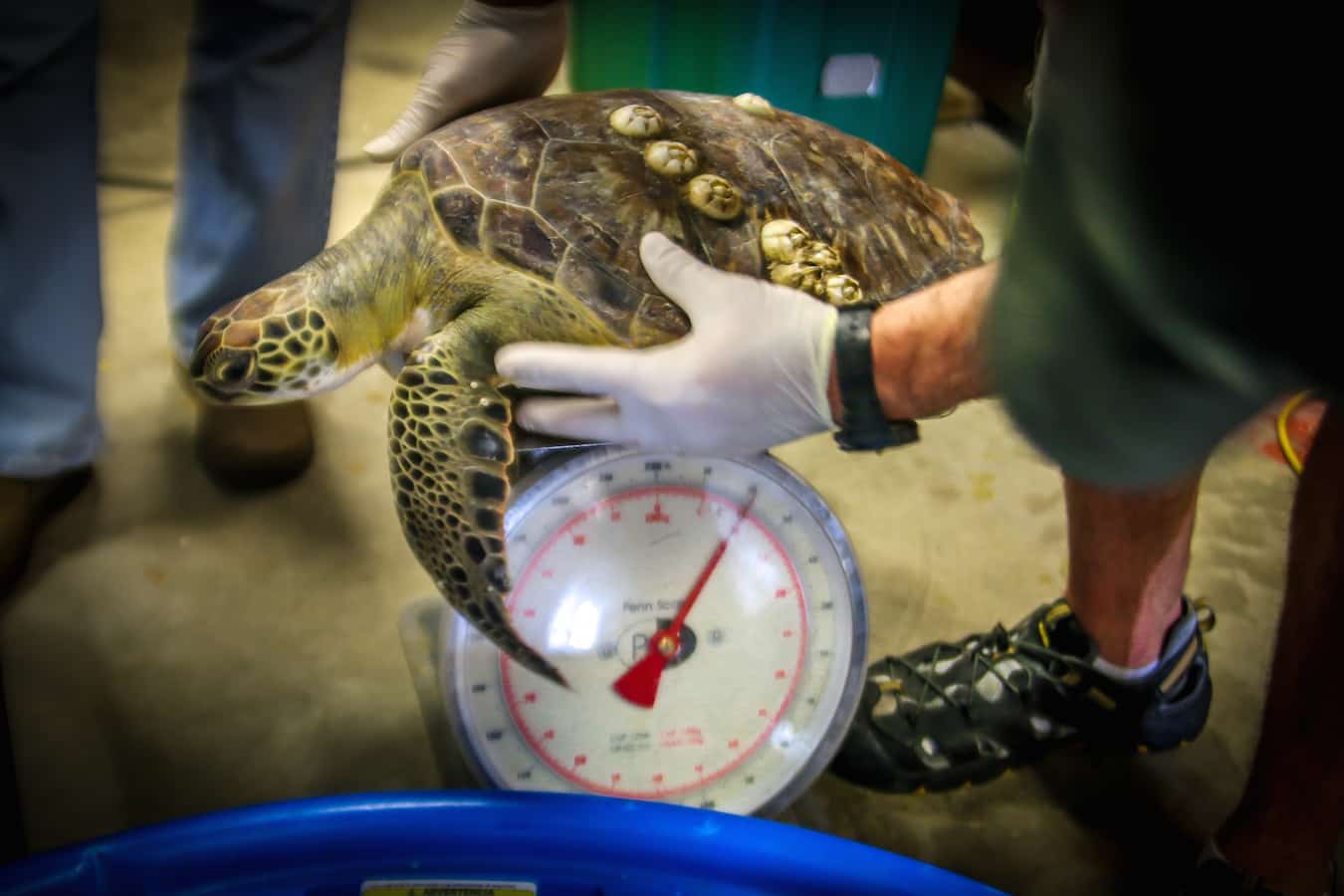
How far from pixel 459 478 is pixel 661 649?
20 centimetres

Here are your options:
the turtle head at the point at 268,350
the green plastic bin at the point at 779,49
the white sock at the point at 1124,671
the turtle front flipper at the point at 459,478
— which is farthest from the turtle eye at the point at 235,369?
the white sock at the point at 1124,671

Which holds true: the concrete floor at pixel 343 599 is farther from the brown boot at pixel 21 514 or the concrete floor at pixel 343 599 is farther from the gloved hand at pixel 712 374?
the gloved hand at pixel 712 374

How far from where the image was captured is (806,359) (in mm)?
608

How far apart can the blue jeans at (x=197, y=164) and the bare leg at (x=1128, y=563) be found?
0.81m

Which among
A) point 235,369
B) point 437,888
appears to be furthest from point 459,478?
point 437,888

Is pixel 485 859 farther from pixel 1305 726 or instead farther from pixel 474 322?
pixel 1305 726

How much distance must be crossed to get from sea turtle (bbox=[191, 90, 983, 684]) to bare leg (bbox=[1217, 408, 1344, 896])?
0.47 metres

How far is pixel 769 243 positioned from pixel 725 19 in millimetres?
681

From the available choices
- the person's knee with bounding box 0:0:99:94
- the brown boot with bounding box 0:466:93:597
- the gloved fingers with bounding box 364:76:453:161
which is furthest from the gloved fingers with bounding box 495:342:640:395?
the brown boot with bounding box 0:466:93:597

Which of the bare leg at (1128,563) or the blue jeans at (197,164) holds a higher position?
the blue jeans at (197,164)

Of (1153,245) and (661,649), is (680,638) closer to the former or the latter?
(661,649)

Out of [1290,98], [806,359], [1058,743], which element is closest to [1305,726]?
[1058,743]

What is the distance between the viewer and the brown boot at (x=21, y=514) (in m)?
1.04

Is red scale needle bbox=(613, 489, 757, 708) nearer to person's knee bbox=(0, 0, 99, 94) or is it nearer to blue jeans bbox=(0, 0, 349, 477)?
blue jeans bbox=(0, 0, 349, 477)
